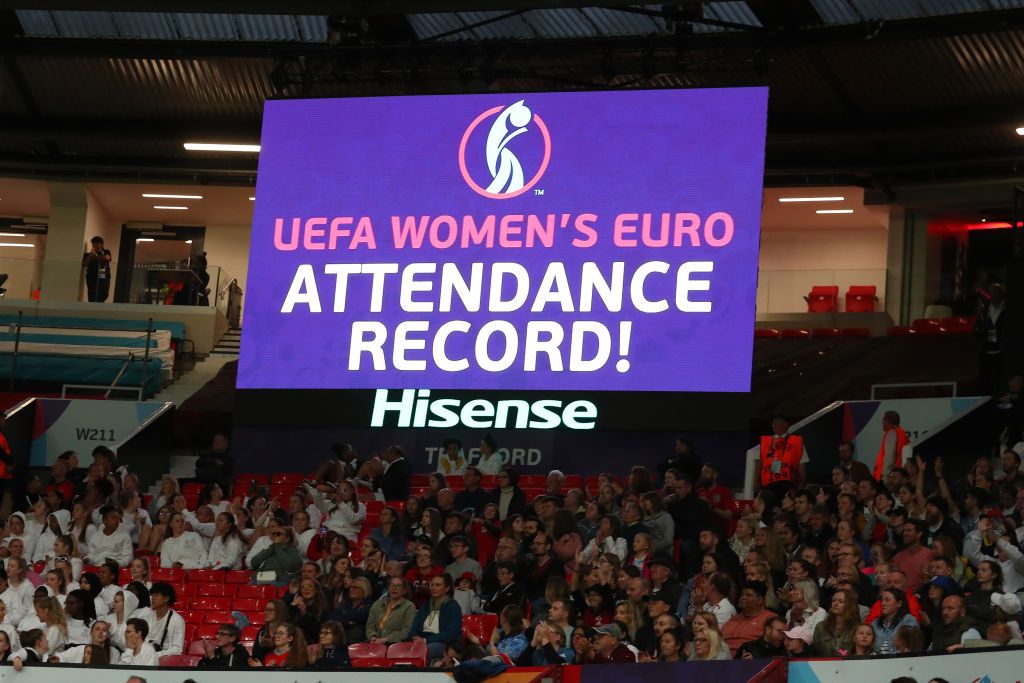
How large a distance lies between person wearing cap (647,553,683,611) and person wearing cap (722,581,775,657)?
81 centimetres

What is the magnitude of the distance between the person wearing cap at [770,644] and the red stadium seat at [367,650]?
2.50 m

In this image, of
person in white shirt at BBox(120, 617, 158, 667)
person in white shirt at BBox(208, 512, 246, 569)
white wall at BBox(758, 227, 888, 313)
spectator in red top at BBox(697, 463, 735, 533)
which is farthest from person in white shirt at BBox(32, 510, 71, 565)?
white wall at BBox(758, 227, 888, 313)

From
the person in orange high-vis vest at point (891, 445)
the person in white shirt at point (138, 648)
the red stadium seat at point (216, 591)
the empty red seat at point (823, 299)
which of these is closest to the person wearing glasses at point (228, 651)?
the person in white shirt at point (138, 648)

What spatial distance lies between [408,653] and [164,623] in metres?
2.15

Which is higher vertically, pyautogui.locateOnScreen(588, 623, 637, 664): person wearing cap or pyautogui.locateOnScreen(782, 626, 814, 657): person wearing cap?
pyautogui.locateOnScreen(782, 626, 814, 657): person wearing cap

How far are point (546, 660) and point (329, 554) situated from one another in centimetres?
342

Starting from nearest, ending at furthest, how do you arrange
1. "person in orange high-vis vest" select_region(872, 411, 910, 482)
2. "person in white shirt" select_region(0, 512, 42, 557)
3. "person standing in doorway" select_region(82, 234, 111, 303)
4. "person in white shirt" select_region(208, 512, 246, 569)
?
"person in white shirt" select_region(208, 512, 246, 569)
"person in white shirt" select_region(0, 512, 42, 557)
"person in orange high-vis vest" select_region(872, 411, 910, 482)
"person standing in doorway" select_region(82, 234, 111, 303)

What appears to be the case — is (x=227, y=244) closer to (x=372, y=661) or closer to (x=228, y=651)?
(x=228, y=651)

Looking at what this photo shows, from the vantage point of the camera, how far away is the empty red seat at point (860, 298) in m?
23.4

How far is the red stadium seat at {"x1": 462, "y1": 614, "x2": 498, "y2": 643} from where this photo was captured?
12.0 metres

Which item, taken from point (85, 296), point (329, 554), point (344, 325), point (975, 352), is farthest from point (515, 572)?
point (85, 296)

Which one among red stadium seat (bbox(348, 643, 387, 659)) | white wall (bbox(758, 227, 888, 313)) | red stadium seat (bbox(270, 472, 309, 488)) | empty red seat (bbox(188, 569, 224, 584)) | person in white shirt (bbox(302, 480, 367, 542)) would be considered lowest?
red stadium seat (bbox(348, 643, 387, 659))

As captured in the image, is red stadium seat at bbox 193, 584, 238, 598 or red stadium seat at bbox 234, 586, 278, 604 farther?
red stadium seat at bbox 193, 584, 238, 598

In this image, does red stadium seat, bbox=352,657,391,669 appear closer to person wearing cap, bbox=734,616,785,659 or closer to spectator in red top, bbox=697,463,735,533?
Answer: person wearing cap, bbox=734,616,785,659
